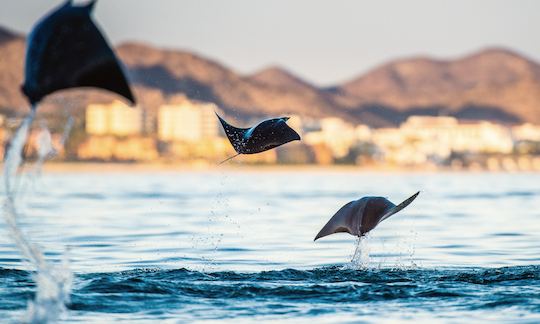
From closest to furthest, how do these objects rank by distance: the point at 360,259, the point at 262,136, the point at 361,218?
the point at 361,218
the point at 262,136
the point at 360,259

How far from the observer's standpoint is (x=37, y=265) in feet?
53.7

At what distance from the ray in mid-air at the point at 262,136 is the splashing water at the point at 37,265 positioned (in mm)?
4711

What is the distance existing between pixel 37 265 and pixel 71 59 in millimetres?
3567

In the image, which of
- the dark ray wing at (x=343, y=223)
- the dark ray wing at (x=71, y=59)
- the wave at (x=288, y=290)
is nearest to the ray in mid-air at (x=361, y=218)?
the dark ray wing at (x=343, y=223)

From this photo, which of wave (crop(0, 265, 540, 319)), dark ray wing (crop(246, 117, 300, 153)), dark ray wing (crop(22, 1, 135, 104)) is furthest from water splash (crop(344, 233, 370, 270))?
dark ray wing (crop(22, 1, 135, 104))

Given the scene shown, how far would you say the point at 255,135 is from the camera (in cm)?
2116

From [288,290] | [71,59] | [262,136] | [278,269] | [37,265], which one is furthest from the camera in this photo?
[278,269]

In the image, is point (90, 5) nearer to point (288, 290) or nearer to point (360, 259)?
point (288, 290)

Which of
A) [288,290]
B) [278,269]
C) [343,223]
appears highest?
[343,223]

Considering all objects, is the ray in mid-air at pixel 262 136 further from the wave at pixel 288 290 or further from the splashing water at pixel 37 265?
the splashing water at pixel 37 265

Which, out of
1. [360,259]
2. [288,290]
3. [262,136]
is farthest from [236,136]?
[360,259]

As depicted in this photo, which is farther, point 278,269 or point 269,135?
point 278,269

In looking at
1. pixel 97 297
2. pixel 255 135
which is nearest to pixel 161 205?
pixel 255 135

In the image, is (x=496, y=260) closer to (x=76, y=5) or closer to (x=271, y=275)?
(x=271, y=275)
